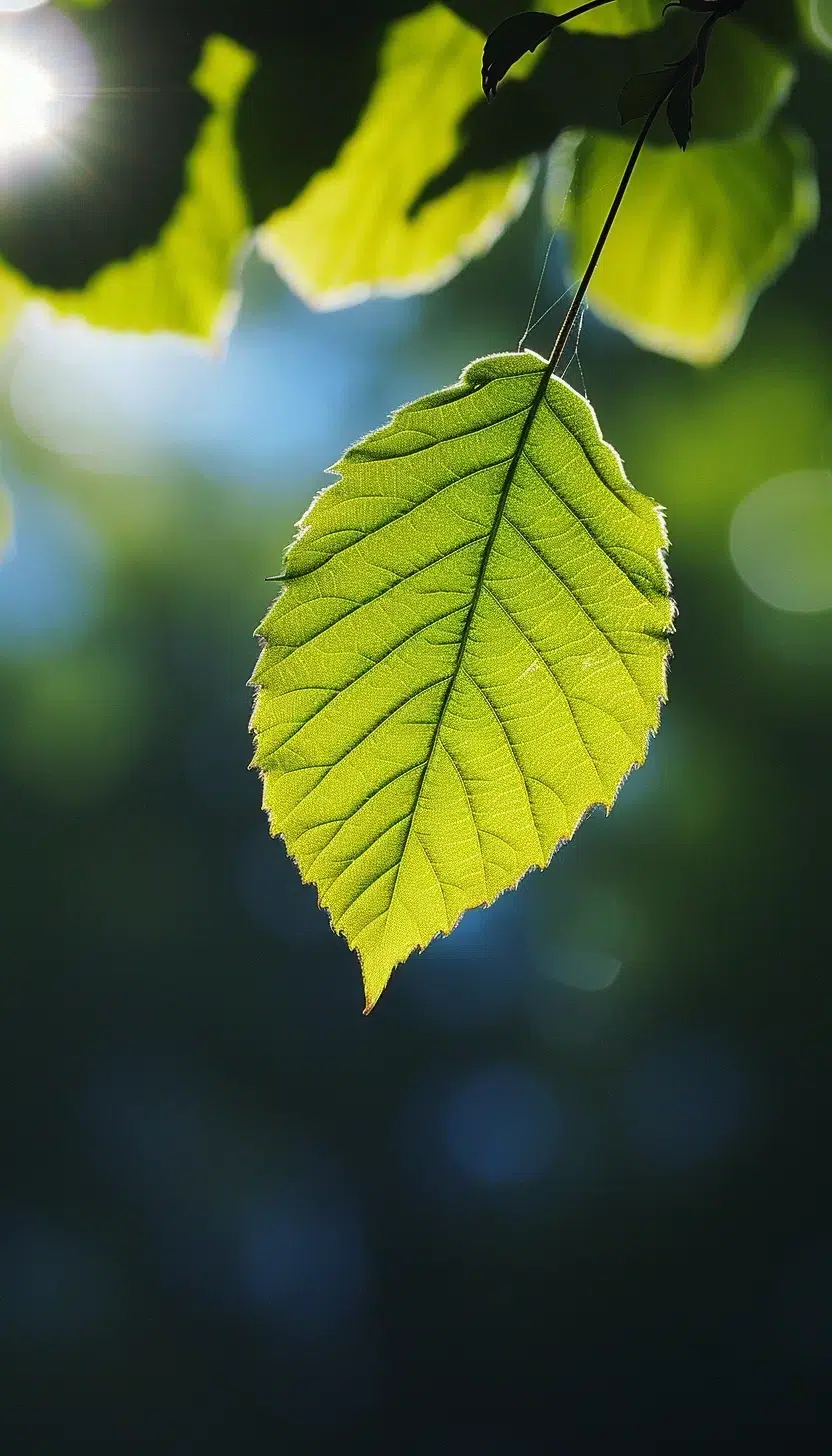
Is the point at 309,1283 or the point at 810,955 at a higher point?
the point at 810,955

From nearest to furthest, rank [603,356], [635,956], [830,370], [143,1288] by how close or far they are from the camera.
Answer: [830,370]
[603,356]
[635,956]
[143,1288]

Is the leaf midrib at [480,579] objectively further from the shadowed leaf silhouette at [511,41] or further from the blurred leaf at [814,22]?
the blurred leaf at [814,22]

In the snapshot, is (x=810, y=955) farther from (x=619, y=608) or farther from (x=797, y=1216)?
(x=619, y=608)

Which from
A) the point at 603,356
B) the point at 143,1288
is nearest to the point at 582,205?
the point at 603,356

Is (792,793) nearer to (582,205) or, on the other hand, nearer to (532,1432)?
(532,1432)

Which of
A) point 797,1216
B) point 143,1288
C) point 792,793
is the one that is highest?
point 792,793

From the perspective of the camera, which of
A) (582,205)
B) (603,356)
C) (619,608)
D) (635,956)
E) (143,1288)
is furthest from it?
(143,1288)

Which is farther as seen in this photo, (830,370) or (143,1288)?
(143,1288)
